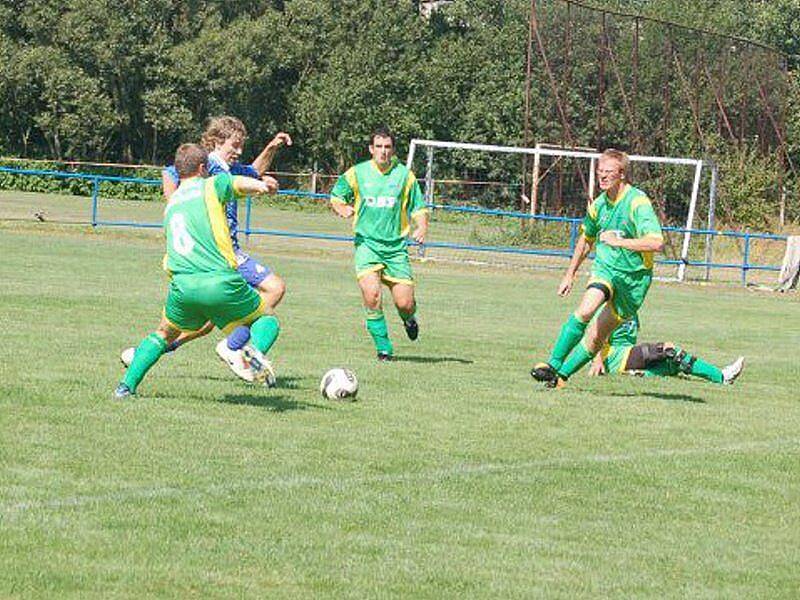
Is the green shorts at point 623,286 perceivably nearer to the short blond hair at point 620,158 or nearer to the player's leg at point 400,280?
the short blond hair at point 620,158

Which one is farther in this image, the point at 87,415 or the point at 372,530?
the point at 87,415

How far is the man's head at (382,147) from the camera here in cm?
1509

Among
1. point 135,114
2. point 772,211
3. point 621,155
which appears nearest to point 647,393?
point 621,155

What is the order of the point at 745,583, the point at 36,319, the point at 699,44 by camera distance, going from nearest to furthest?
1. the point at 745,583
2. the point at 36,319
3. the point at 699,44

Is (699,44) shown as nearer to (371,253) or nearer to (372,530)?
(371,253)

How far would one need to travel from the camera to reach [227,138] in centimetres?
1205

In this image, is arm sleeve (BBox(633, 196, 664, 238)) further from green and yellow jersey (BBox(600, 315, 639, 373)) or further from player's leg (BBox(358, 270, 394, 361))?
player's leg (BBox(358, 270, 394, 361))

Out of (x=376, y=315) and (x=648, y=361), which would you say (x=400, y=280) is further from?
(x=648, y=361)

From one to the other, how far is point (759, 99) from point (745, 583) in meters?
40.5

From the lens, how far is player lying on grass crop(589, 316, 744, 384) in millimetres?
13984

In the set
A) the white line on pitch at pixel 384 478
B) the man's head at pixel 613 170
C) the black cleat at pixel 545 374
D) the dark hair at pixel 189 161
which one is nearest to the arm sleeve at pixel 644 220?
the man's head at pixel 613 170

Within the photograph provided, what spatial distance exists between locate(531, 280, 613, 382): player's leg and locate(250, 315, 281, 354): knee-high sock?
215 cm

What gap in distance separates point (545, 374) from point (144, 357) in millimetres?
3325

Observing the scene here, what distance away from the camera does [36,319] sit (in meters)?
16.5
